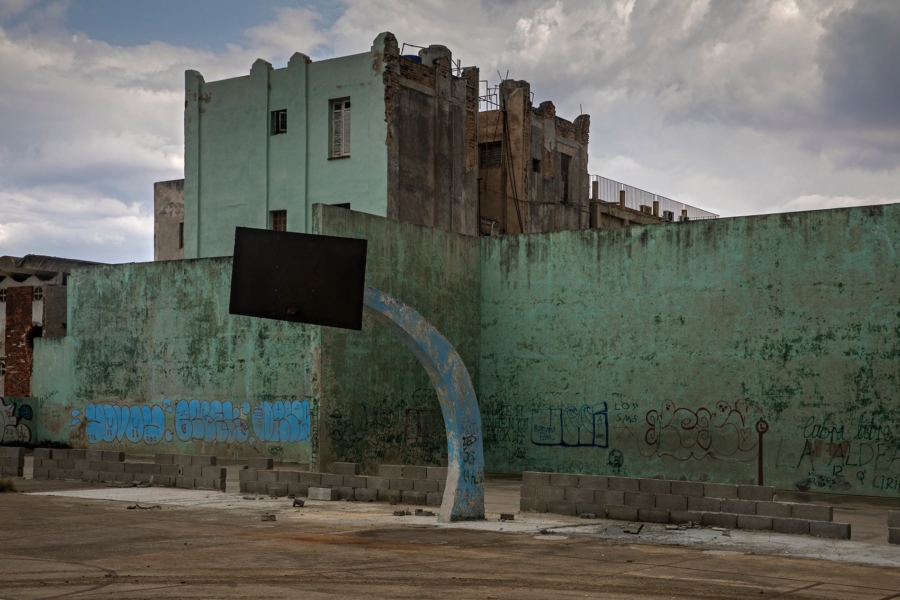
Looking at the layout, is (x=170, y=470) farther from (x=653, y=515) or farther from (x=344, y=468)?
(x=653, y=515)

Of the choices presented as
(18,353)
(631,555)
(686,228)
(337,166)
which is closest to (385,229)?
(686,228)

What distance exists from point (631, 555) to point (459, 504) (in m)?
3.46

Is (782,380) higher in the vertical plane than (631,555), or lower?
higher

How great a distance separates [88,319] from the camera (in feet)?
98.4

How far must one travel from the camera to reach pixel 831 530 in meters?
13.6

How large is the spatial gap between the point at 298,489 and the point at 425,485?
2.61 metres

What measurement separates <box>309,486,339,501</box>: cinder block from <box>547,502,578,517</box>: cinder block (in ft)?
12.6

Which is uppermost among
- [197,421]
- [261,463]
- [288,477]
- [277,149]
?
[277,149]

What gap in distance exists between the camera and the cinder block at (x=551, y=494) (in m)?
16.0

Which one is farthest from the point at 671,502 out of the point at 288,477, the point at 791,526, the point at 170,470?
the point at 170,470

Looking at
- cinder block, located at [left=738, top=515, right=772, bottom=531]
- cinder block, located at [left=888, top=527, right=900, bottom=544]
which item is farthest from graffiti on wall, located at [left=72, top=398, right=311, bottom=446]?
cinder block, located at [left=888, top=527, right=900, bottom=544]

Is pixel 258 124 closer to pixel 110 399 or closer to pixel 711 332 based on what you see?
pixel 110 399

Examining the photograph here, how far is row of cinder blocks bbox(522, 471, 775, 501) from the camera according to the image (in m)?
14.4

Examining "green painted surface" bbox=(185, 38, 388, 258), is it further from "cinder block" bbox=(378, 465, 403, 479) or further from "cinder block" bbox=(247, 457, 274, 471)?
"cinder block" bbox=(378, 465, 403, 479)
